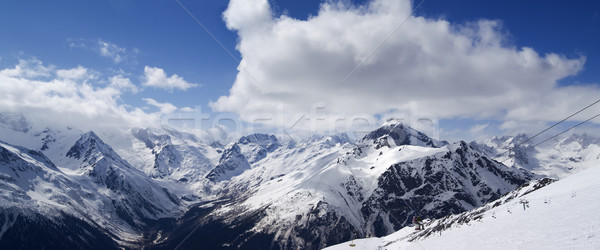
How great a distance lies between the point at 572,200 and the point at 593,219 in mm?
6495

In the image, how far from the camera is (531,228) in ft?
96.4

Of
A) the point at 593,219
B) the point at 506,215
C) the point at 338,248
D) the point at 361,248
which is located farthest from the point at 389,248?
the point at 593,219

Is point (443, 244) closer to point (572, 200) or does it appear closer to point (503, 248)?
point (503, 248)

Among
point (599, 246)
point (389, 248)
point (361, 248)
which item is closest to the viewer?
point (599, 246)

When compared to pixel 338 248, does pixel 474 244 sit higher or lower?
higher

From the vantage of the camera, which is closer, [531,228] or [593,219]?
[593,219]

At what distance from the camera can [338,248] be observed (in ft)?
218

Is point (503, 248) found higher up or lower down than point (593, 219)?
lower down

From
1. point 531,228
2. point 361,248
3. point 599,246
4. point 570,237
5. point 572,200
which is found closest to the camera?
point 599,246

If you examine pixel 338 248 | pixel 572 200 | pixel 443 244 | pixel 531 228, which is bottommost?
pixel 338 248

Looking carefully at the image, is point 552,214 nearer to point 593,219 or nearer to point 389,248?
point 593,219

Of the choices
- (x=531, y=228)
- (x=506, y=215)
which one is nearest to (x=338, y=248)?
(x=506, y=215)

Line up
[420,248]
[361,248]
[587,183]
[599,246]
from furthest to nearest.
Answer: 1. [361,248]
2. [420,248]
3. [587,183]
4. [599,246]

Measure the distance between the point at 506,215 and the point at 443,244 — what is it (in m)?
7.75
